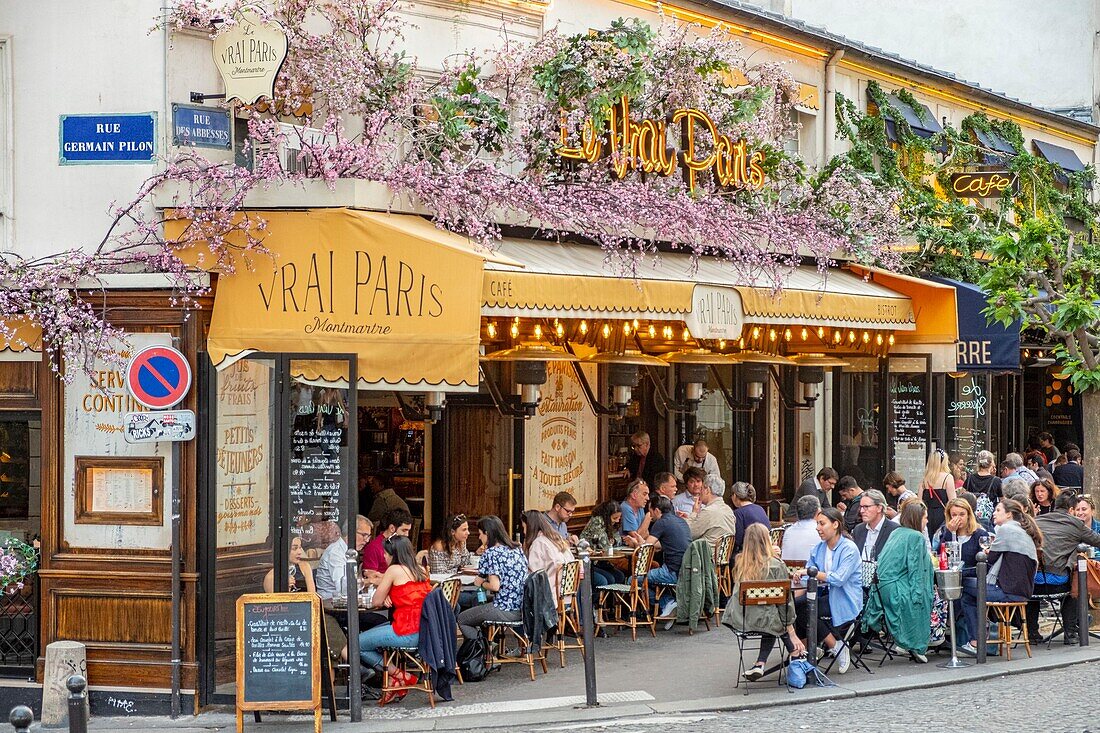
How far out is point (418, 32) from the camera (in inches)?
573

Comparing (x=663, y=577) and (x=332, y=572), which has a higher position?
(x=332, y=572)

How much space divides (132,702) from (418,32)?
21.8ft

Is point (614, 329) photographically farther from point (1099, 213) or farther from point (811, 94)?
point (1099, 213)

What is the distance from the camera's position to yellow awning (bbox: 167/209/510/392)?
38.1 ft

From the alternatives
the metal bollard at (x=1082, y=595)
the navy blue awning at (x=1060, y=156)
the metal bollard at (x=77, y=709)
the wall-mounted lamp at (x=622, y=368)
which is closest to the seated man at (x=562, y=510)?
the wall-mounted lamp at (x=622, y=368)

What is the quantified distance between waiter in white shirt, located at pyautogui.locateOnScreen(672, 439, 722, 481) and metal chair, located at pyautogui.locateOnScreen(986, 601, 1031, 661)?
5409mm

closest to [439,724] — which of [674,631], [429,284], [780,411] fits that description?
[429,284]

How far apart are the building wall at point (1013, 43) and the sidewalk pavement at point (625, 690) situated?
17.2 metres

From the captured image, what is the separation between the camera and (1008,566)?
13945 mm

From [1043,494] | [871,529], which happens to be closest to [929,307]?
[1043,494]

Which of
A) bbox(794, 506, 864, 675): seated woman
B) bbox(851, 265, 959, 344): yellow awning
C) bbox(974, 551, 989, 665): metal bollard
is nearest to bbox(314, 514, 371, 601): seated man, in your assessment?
bbox(794, 506, 864, 675): seated woman

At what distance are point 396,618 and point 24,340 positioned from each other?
12.1 ft

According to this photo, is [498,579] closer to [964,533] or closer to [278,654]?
[278,654]

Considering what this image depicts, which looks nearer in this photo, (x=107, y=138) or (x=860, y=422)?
(x=107, y=138)
